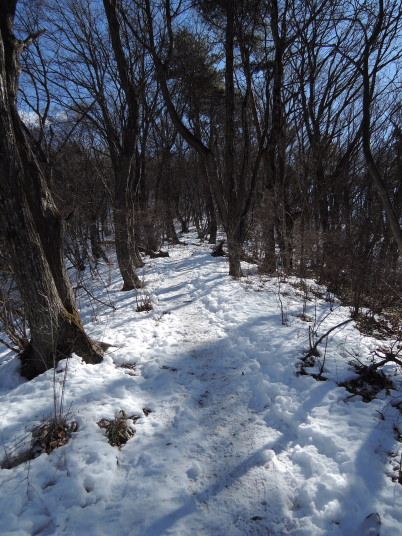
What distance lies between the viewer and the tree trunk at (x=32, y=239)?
2674mm

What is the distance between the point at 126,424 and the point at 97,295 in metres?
5.22

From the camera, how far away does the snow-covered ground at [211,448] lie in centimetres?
183

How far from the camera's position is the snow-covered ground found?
6.00ft

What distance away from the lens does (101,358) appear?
3.67 metres

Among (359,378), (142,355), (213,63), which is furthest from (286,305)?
(213,63)

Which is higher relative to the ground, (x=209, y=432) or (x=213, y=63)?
(x=213, y=63)

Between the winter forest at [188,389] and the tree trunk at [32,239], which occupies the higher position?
the tree trunk at [32,239]

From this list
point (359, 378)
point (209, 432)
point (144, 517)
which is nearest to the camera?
point (144, 517)

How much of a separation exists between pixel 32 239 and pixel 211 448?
276cm

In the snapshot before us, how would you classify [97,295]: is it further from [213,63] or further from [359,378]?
[213,63]

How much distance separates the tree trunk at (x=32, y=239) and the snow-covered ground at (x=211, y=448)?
275 mm

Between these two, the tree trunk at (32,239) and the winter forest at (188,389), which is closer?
the winter forest at (188,389)

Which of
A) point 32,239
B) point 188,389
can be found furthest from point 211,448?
point 32,239

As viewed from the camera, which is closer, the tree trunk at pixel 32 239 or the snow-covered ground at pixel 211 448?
the snow-covered ground at pixel 211 448
